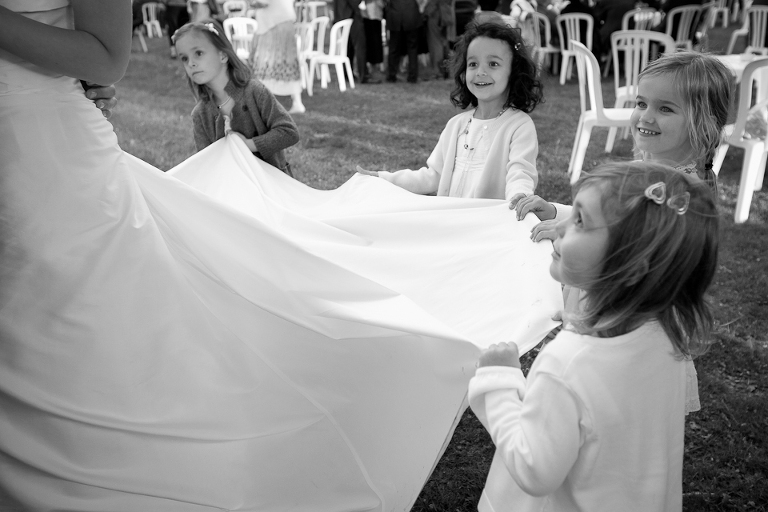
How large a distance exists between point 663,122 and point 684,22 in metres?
9.89

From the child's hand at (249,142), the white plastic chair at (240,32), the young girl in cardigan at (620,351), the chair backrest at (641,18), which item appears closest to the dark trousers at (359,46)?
the white plastic chair at (240,32)

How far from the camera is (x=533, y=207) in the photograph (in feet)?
8.00

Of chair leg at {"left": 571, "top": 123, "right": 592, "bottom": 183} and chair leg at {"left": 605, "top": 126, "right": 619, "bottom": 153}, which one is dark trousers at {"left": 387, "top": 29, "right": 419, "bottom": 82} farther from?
chair leg at {"left": 571, "top": 123, "right": 592, "bottom": 183}

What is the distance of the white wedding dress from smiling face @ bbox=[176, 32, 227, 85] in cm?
154

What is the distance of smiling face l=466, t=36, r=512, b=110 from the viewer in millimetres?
3064

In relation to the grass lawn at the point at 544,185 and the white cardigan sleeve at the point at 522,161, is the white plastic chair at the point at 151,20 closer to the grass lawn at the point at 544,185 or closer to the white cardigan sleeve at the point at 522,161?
the grass lawn at the point at 544,185

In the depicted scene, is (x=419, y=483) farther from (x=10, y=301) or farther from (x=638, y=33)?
(x=638, y=33)

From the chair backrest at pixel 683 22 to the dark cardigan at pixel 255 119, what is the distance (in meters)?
8.90

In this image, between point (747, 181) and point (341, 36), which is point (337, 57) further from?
point (747, 181)

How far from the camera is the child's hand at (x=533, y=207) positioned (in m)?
2.43

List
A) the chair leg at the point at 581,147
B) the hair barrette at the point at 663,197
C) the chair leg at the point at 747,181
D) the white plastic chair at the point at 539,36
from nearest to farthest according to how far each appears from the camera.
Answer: the hair barrette at the point at 663,197 → the chair leg at the point at 747,181 → the chair leg at the point at 581,147 → the white plastic chair at the point at 539,36

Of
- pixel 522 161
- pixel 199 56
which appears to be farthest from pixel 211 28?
pixel 522 161

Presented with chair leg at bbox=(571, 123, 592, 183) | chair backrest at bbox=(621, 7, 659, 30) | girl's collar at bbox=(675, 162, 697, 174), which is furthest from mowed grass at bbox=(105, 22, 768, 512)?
chair backrest at bbox=(621, 7, 659, 30)

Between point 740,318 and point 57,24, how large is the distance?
11.6 feet
